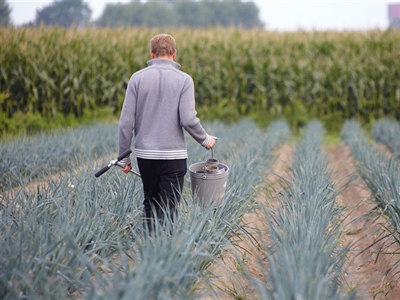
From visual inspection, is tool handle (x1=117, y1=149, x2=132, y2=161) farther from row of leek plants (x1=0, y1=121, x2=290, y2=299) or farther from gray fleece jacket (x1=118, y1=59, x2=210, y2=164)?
row of leek plants (x1=0, y1=121, x2=290, y2=299)

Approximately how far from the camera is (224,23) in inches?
2004

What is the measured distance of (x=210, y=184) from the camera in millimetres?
3635

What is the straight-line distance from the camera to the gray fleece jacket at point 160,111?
356cm

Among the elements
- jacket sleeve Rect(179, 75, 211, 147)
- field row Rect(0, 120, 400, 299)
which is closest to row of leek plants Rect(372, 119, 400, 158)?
field row Rect(0, 120, 400, 299)

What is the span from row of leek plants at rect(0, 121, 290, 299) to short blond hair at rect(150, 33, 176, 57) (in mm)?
1043

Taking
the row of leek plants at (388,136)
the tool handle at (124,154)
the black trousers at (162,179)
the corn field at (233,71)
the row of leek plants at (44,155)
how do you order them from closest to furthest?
the tool handle at (124,154) < the black trousers at (162,179) < the row of leek plants at (44,155) < the row of leek plants at (388,136) < the corn field at (233,71)

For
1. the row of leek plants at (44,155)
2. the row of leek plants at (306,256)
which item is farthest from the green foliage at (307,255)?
the row of leek plants at (44,155)

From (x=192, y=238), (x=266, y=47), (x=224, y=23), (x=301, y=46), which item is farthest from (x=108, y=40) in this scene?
(x=224, y=23)

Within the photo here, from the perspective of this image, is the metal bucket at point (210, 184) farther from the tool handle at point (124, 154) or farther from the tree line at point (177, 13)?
the tree line at point (177, 13)

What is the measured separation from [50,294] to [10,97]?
10911mm

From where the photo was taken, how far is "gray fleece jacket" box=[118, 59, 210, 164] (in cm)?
356

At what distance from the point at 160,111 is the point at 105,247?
1.05 metres

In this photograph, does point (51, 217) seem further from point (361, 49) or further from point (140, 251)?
point (361, 49)

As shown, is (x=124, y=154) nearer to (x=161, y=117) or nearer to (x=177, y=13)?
(x=161, y=117)
